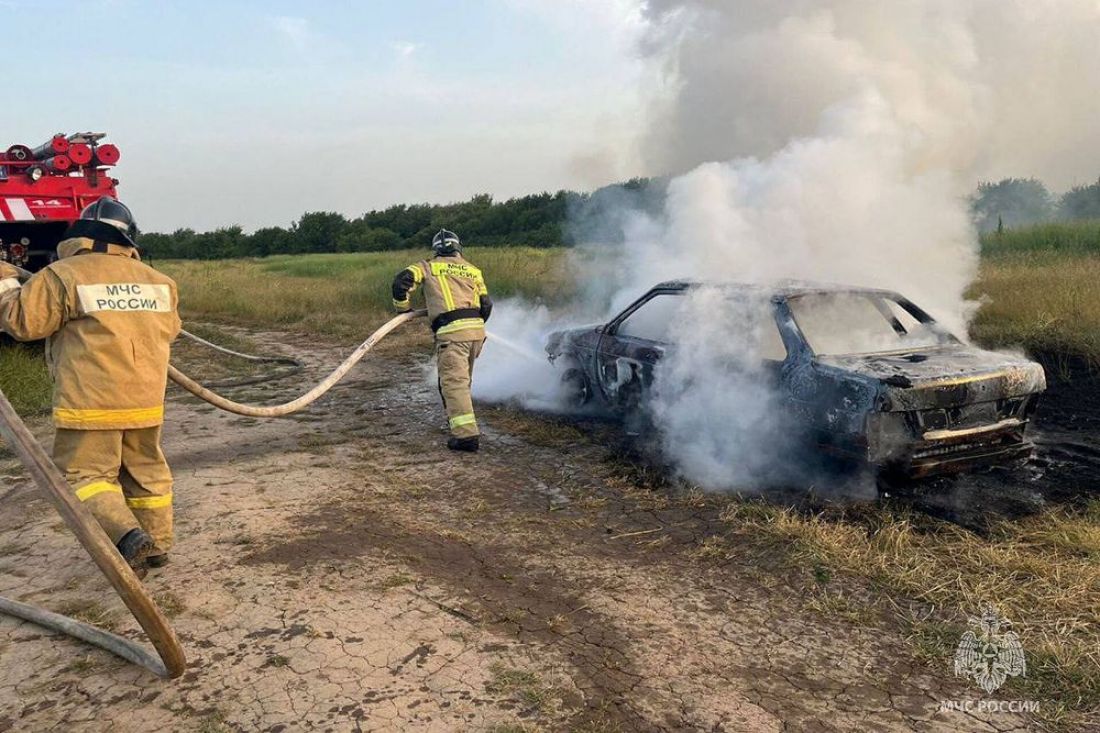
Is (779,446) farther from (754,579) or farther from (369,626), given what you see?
(369,626)

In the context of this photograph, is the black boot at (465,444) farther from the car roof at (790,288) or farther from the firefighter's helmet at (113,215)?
the firefighter's helmet at (113,215)

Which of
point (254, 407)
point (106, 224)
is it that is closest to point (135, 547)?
point (106, 224)

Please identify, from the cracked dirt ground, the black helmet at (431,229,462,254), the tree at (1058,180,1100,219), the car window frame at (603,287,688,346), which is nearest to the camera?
the cracked dirt ground

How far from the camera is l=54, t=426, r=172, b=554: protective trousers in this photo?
10.8 ft

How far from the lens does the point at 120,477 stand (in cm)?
366

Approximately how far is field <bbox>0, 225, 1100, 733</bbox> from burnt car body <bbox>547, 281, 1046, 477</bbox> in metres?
0.41

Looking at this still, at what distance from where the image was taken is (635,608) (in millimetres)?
3217

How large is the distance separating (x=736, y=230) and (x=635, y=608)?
476 cm

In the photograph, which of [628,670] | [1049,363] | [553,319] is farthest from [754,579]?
[553,319]

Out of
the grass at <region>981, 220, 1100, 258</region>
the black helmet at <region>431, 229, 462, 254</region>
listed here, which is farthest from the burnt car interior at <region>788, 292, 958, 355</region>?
the grass at <region>981, 220, 1100, 258</region>

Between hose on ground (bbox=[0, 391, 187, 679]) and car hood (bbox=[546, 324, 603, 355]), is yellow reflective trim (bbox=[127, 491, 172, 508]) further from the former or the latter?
car hood (bbox=[546, 324, 603, 355])

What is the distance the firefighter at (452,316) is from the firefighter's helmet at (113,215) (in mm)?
2233

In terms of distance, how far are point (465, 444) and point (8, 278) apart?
3.09m

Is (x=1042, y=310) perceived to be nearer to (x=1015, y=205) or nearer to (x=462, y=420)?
(x=462, y=420)
